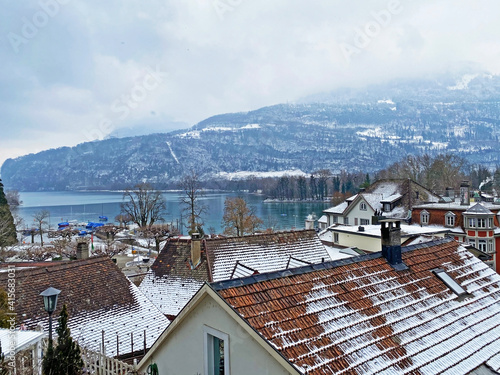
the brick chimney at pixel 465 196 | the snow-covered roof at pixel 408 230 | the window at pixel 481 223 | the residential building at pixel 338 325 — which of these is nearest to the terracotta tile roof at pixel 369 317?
the residential building at pixel 338 325

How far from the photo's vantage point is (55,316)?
40.2ft

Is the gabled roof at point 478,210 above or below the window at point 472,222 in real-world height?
above

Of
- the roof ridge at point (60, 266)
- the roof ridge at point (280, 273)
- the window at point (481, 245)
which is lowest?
the window at point (481, 245)

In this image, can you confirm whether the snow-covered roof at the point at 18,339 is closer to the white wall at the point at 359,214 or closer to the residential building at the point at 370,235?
the residential building at the point at 370,235

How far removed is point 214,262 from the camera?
683 inches

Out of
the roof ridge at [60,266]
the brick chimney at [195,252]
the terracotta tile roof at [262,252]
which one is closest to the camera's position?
the roof ridge at [60,266]

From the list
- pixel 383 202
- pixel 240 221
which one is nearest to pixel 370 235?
pixel 383 202

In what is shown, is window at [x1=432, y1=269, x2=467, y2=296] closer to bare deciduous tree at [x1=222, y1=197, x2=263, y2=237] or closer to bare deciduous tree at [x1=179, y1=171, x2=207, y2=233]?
bare deciduous tree at [x1=179, y1=171, x2=207, y2=233]

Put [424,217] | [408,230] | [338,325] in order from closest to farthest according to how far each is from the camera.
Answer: [338,325], [408,230], [424,217]

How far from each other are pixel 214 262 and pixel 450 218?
74.4 ft

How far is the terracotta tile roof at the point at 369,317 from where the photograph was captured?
20.9 ft

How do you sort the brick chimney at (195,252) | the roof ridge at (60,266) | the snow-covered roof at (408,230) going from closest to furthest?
the roof ridge at (60,266) < the brick chimney at (195,252) < the snow-covered roof at (408,230)

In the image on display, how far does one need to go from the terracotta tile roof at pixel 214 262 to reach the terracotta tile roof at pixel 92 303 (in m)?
2.93

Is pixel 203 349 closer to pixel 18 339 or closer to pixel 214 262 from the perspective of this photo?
pixel 18 339
